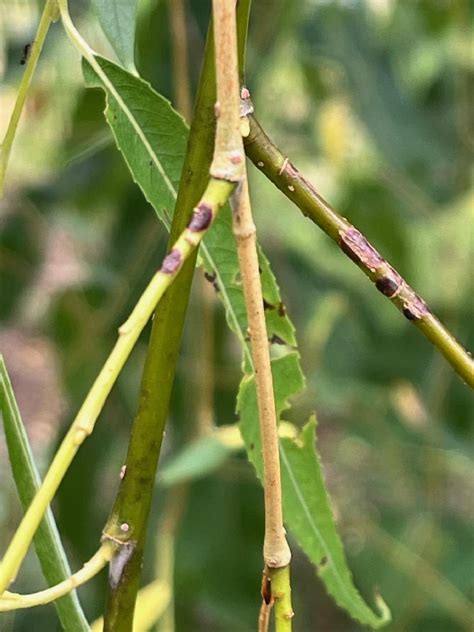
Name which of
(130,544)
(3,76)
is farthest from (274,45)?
(130,544)

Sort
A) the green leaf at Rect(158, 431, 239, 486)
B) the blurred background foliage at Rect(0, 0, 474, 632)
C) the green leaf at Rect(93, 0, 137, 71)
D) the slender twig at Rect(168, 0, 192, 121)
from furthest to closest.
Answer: the blurred background foliage at Rect(0, 0, 474, 632) < the slender twig at Rect(168, 0, 192, 121) < the green leaf at Rect(158, 431, 239, 486) < the green leaf at Rect(93, 0, 137, 71)

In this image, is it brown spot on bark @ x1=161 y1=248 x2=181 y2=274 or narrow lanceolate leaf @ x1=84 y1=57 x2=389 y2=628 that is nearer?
brown spot on bark @ x1=161 y1=248 x2=181 y2=274

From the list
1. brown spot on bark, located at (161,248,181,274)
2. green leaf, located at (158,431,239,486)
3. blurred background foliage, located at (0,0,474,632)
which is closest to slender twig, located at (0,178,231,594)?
brown spot on bark, located at (161,248,181,274)

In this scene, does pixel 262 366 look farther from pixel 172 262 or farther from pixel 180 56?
pixel 180 56

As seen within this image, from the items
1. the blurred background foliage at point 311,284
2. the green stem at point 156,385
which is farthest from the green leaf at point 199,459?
the green stem at point 156,385

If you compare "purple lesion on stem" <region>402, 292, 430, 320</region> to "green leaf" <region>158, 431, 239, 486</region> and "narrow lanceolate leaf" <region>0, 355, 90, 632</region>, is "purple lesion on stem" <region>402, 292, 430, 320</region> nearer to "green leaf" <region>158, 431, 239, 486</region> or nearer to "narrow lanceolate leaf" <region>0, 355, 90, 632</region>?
"narrow lanceolate leaf" <region>0, 355, 90, 632</region>

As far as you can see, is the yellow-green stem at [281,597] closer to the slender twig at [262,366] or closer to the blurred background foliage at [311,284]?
the slender twig at [262,366]

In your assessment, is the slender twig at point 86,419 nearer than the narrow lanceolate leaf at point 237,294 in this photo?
Yes
